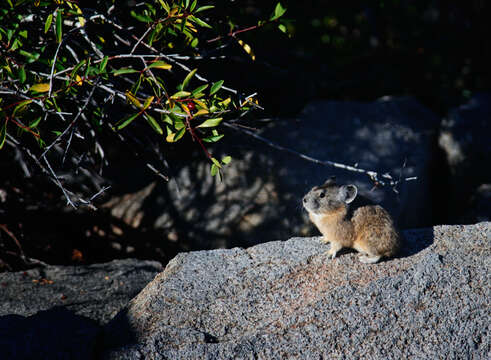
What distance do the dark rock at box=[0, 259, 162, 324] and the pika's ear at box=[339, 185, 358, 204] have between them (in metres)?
1.99

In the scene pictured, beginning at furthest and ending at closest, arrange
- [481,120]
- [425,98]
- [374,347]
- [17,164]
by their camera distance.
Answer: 1. [425,98]
2. [481,120]
3. [17,164]
4. [374,347]

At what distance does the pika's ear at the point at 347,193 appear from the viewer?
411cm

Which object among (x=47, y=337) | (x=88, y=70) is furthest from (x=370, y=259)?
(x=88, y=70)

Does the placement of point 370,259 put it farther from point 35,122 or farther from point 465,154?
point 465,154

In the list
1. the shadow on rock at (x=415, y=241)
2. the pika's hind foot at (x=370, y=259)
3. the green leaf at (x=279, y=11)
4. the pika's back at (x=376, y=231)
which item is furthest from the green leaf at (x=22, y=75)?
the shadow on rock at (x=415, y=241)

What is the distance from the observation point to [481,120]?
6.39 metres

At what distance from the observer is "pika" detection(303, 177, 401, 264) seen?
3.96 m

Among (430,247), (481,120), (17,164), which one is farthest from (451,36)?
(17,164)

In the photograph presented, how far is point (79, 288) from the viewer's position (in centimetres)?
473

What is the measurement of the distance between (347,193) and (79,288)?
2.55m

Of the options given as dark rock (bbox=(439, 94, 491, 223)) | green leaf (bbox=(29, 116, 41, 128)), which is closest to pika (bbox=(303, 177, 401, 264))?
green leaf (bbox=(29, 116, 41, 128))

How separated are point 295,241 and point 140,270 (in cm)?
162

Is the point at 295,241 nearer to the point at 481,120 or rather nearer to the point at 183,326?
the point at 183,326

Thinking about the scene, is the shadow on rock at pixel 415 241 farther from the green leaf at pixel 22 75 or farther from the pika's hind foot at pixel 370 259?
the green leaf at pixel 22 75
